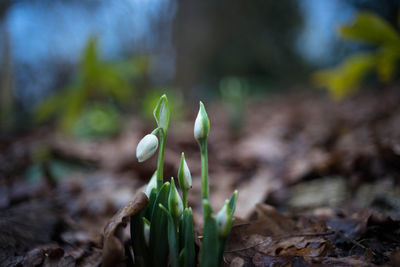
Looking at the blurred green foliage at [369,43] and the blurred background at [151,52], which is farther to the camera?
the blurred background at [151,52]

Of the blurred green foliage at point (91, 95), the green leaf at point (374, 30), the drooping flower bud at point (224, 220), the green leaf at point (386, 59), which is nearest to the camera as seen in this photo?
the drooping flower bud at point (224, 220)

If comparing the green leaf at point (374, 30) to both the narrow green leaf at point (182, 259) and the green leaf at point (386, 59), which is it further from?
the narrow green leaf at point (182, 259)

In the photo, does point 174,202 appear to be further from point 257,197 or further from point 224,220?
point 257,197

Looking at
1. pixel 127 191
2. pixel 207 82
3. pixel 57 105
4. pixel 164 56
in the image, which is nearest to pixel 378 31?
pixel 127 191

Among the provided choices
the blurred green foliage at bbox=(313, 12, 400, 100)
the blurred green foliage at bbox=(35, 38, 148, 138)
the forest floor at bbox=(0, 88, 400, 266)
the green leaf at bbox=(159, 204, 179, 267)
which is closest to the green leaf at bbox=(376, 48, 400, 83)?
the blurred green foliage at bbox=(313, 12, 400, 100)

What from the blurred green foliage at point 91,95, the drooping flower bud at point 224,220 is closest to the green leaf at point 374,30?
the drooping flower bud at point 224,220

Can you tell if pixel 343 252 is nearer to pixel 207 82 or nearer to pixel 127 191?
pixel 127 191
